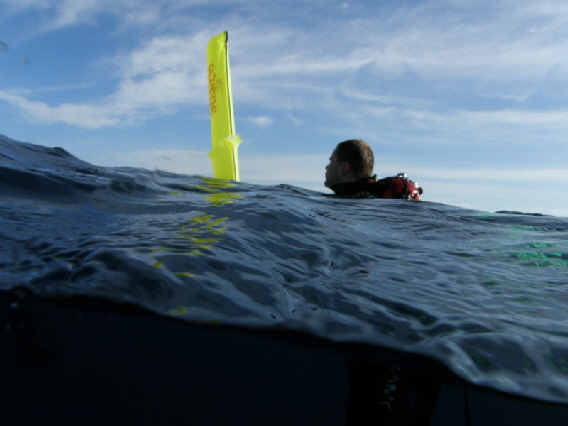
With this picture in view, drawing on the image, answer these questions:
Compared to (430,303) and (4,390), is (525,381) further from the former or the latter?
(4,390)

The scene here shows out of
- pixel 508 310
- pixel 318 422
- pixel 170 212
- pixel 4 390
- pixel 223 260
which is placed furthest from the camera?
pixel 170 212

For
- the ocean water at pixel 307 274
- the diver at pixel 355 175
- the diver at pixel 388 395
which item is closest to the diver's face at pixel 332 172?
the diver at pixel 355 175

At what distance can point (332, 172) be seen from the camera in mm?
6102

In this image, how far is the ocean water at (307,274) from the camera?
1747 millimetres

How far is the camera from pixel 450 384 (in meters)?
1.70

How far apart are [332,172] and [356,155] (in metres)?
0.42

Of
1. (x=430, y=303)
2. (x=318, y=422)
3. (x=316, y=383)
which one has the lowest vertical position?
(x=318, y=422)

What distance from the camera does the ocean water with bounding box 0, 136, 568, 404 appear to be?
68.8 inches

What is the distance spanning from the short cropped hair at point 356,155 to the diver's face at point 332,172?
8 centimetres

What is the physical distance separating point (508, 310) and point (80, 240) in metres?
2.23

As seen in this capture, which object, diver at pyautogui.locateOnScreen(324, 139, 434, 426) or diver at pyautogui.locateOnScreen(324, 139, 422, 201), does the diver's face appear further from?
diver at pyautogui.locateOnScreen(324, 139, 434, 426)

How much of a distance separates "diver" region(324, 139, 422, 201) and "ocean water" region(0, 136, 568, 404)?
5.97 feet

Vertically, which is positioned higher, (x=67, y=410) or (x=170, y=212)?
(x=170, y=212)

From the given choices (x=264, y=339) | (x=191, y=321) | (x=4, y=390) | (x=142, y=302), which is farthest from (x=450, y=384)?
(x=4, y=390)
